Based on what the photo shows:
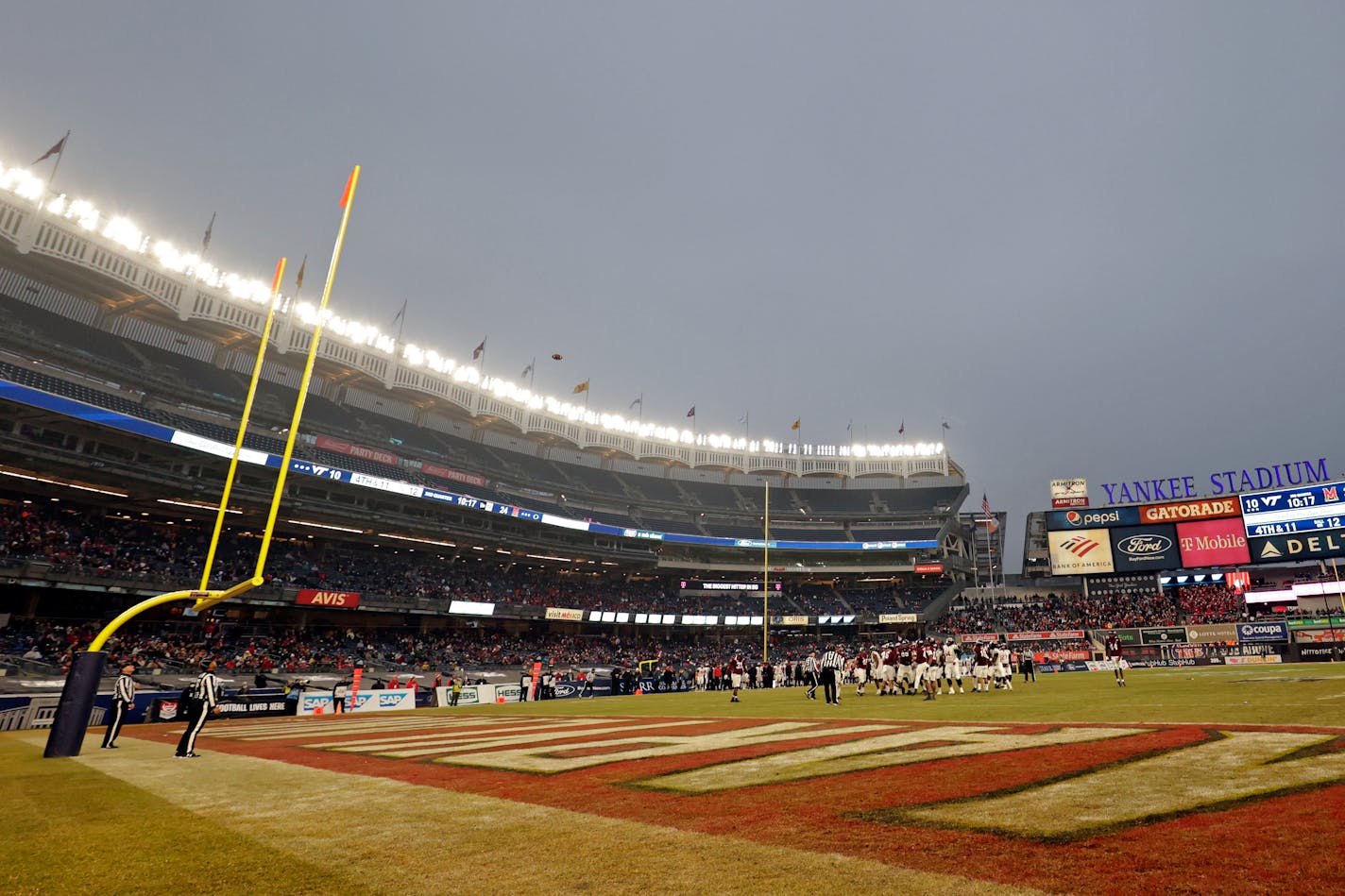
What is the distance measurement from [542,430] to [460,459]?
8047 mm

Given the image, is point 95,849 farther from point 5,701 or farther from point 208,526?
point 208,526

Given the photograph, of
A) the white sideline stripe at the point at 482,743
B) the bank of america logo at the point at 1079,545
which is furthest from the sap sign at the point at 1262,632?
the white sideline stripe at the point at 482,743

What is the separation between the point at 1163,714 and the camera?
11.0m

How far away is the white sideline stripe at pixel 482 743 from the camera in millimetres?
10094

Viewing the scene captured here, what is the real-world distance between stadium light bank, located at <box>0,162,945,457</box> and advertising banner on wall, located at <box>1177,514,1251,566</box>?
1012 inches

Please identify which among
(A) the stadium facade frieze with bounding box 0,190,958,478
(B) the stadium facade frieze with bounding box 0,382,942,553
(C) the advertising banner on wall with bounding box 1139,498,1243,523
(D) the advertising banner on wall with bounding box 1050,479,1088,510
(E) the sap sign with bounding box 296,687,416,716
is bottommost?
(E) the sap sign with bounding box 296,687,416,716

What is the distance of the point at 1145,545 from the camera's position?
170 feet

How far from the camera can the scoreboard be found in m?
46.1

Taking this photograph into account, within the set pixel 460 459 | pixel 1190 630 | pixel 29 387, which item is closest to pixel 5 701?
pixel 29 387

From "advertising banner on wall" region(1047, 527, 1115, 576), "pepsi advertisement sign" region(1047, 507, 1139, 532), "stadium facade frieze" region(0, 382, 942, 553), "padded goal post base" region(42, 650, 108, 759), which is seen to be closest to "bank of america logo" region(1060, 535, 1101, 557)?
"advertising banner on wall" region(1047, 527, 1115, 576)

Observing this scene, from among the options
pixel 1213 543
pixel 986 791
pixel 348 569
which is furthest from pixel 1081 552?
pixel 986 791

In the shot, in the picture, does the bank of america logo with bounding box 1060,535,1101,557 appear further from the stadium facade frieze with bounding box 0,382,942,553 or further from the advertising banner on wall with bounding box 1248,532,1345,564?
the stadium facade frieze with bounding box 0,382,942,553

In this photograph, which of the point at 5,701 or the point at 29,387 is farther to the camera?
the point at 29,387

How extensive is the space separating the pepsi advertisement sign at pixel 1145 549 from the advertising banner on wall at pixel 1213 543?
0.57m
